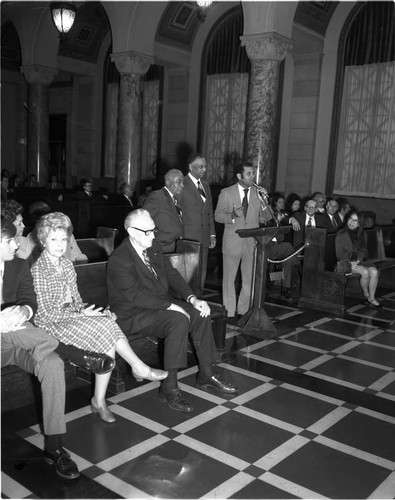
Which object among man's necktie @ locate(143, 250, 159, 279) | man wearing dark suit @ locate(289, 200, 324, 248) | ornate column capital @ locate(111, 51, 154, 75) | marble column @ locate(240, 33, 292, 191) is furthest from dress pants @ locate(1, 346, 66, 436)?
ornate column capital @ locate(111, 51, 154, 75)

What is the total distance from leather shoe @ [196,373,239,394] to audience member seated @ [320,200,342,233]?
400 cm

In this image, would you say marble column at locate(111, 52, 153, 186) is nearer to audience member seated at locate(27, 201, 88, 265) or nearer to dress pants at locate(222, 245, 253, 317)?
dress pants at locate(222, 245, 253, 317)

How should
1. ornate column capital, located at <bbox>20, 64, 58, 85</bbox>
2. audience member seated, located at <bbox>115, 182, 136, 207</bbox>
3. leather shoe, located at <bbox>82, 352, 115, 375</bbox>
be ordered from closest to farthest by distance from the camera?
leather shoe, located at <bbox>82, 352, 115, 375</bbox>
audience member seated, located at <bbox>115, 182, 136, 207</bbox>
ornate column capital, located at <bbox>20, 64, 58, 85</bbox>

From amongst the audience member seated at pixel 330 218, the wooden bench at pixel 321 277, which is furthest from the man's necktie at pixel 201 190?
the audience member seated at pixel 330 218

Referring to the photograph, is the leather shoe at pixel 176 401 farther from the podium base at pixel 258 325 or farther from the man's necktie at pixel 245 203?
the man's necktie at pixel 245 203

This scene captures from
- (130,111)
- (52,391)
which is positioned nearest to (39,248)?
(52,391)

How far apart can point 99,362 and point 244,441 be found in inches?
43.7

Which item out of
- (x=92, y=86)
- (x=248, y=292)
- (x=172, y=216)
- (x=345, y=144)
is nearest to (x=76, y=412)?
(x=172, y=216)

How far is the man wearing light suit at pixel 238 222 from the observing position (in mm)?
5988

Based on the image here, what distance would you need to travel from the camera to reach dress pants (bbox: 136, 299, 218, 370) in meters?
3.95

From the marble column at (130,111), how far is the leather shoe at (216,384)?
7729 mm

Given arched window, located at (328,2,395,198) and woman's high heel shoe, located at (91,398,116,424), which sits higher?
arched window, located at (328,2,395,198)

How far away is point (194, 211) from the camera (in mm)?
6137

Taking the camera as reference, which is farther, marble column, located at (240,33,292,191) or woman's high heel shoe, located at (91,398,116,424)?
marble column, located at (240,33,292,191)
